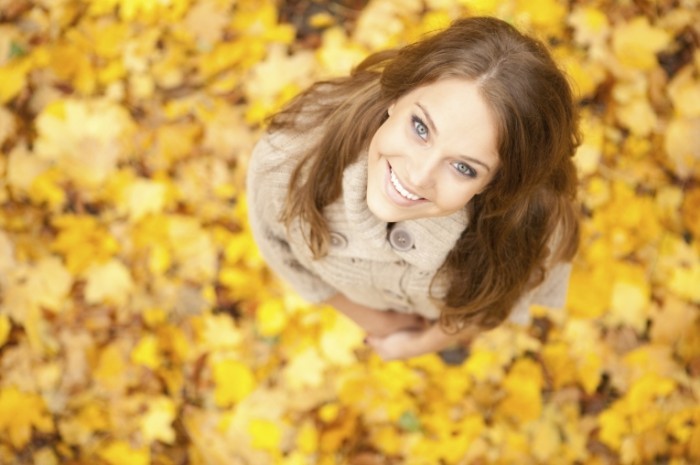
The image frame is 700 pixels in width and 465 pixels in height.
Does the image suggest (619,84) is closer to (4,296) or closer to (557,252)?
(557,252)

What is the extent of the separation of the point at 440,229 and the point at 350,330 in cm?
88

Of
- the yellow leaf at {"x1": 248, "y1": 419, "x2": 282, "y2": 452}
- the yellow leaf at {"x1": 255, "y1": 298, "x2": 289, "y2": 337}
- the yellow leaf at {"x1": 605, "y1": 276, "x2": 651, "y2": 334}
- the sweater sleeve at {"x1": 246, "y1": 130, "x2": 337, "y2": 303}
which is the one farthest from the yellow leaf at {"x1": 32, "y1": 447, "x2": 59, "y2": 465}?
the yellow leaf at {"x1": 605, "y1": 276, "x2": 651, "y2": 334}

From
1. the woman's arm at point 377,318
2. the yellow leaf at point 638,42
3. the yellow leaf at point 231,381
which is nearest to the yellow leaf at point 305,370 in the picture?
the yellow leaf at point 231,381

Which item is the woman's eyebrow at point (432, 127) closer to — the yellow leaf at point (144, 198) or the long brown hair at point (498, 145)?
the long brown hair at point (498, 145)

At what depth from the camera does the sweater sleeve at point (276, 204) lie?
1.22 meters

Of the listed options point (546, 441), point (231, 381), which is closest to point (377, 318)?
point (231, 381)

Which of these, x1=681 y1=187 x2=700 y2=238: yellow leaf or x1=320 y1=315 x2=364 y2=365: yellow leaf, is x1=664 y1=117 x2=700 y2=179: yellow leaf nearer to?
x1=681 y1=187 x2=700 y2=238: yellow leaf

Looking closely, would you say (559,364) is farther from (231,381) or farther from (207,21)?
(207,21)

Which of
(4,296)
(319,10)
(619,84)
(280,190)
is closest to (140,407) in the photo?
(4,296)

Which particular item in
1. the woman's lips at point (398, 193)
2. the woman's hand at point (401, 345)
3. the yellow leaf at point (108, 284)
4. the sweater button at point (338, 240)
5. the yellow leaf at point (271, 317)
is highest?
the woman's lips at point (398, 193)

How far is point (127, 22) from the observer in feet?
6.98

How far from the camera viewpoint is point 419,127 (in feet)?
3.08

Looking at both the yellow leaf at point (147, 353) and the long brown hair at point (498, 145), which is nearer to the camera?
the long brown hair at point (498, 145)

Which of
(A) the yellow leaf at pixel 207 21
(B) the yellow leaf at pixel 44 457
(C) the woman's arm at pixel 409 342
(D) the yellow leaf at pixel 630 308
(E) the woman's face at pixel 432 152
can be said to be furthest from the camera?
(A) the yellow leaf at pixel 207 21
